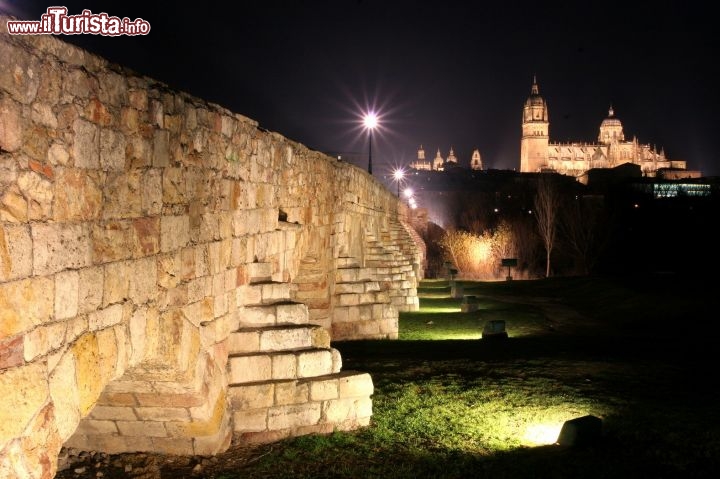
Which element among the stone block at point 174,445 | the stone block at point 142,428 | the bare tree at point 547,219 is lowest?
the stone block at point 174,445

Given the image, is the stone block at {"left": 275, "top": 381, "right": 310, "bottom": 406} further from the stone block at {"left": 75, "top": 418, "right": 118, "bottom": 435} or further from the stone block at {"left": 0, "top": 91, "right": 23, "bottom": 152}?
the stone block at {"left": 0, "top": 91, "right": 23, "bottom": 152}

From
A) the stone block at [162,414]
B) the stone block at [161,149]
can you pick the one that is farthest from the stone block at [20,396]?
the stone block at [162,414]

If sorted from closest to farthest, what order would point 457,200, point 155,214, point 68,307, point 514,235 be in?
point 68,307 < point 155,214 < point 514,235 < point 457,200

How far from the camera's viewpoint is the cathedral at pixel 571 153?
125000 millimetres

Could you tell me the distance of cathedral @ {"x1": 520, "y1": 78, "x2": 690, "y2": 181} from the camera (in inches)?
4921

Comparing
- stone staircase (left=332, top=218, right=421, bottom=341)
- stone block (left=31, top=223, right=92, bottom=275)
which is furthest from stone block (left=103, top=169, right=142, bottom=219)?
stone staircase (left=332, top=218, right=421, bottom=341)

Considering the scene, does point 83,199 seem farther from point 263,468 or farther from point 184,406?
point 263,468

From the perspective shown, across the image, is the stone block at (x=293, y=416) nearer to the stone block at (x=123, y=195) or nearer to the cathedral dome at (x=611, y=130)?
the stone block at (x=123, y=195)

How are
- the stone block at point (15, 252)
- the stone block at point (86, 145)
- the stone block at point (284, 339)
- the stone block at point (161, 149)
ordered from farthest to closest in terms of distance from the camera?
the stone block at point (284, 339) → the stone block at point (161, 149) → the stone block at point (86, 145) → the stone block at point (15, 252)

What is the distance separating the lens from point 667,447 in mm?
5512

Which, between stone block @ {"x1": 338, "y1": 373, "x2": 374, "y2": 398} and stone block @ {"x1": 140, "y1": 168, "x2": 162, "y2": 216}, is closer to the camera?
stone block @ {"x1": 140, "y1": 168, "x2": 162, "y2": 216}

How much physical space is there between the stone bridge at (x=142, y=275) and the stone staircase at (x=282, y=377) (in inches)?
0.5

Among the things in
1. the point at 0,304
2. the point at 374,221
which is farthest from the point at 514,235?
the point at 0,304

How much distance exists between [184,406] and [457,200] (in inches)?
2542
